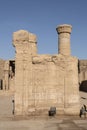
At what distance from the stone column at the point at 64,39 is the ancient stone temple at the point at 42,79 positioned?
55 cm

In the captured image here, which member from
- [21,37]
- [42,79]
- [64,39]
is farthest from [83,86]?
[21,37]

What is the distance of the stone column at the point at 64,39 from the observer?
→ 13.6 m

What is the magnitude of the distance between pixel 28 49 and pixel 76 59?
2586mm

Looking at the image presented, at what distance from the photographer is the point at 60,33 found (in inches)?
541

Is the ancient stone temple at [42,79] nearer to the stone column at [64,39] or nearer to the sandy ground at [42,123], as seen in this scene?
the stone column at [64,39]

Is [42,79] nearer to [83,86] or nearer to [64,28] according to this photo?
[64,28]

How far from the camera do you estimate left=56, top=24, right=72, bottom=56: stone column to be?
44.7 feet

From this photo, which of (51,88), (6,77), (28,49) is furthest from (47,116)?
(6,77)

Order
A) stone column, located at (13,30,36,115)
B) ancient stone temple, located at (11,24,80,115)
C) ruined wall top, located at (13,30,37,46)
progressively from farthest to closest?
ruined wall top, located at (13,30,37,46) → ancient stone temple, located at (11,24,80,115) → stone column, located at (13,30,36,115)

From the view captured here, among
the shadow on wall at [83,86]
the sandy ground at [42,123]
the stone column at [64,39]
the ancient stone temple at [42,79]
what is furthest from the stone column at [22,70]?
the shadow on wall at [83,86]

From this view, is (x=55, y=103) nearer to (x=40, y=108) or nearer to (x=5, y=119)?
(x=40, y=108)

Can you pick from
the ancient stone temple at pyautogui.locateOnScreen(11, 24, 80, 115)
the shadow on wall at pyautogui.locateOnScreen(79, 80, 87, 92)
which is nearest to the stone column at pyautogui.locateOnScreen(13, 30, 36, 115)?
the ancient stone temple at pyautogui.locateOnScreen(11, 24, 80, 115)

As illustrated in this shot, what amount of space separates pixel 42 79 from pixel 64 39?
2574 millimetres

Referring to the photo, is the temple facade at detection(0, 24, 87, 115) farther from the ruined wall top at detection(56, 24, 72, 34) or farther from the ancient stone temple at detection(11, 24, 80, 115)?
the ruined wall top at detection(56, 24, 72, 34)
